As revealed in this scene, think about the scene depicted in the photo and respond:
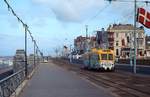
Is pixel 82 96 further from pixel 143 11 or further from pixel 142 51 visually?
pixel 142 51

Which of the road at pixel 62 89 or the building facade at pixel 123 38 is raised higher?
the building facade at pixel 123 38

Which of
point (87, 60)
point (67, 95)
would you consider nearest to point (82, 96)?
point (67, 95)

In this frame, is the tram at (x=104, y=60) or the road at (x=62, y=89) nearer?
the road at (x=62, y=89)

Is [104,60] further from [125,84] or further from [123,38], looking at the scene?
[123,38]

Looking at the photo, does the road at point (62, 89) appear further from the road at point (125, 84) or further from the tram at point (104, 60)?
the tram at point (104, 60)

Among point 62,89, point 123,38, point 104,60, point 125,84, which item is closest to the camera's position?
point 62,89

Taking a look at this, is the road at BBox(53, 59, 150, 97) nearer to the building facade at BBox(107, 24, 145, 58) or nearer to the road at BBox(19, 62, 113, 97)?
the road at BBox(19, 62, 113, 97)

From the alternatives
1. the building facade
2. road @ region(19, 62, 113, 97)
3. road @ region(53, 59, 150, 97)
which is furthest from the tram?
the building facade

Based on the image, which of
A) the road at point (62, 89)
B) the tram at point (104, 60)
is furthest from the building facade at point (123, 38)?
the road at point (62, 89)

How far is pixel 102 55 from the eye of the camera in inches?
2411

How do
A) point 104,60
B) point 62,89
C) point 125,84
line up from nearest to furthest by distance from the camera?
point 62,89 < point 125,84 < point 104,60

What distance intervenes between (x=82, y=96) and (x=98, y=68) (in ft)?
131

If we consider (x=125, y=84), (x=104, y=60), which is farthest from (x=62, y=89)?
(x=104, y=60)

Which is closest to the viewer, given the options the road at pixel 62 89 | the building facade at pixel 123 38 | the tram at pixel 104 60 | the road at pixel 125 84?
the road at pixel 62 89
